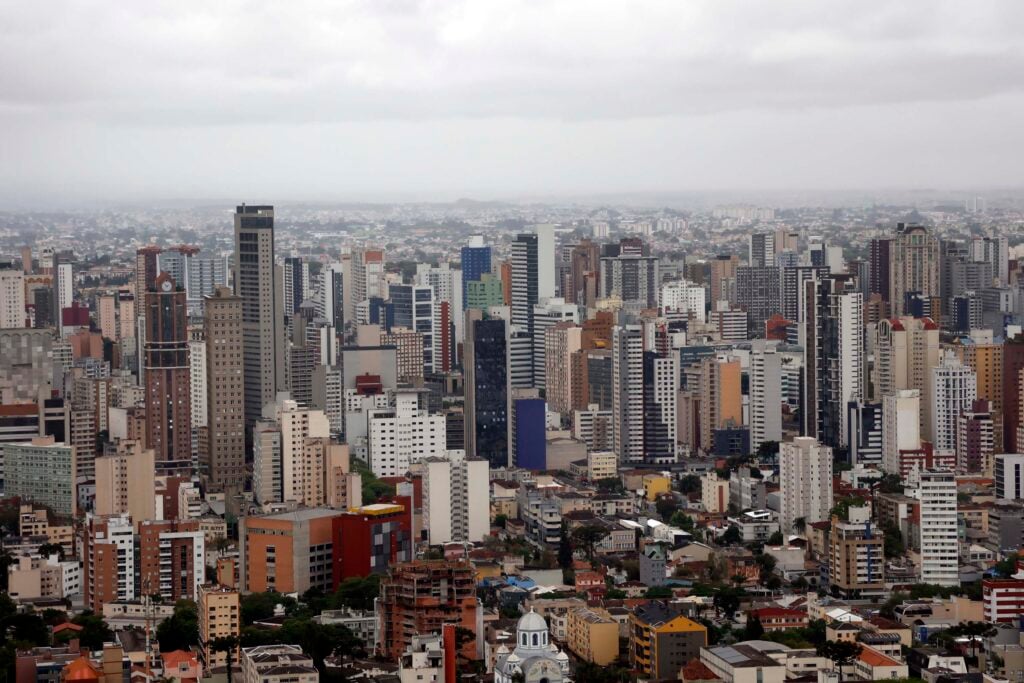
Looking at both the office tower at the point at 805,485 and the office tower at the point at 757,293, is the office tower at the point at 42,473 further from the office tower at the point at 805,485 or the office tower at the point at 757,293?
the office tower at the point at 757,293

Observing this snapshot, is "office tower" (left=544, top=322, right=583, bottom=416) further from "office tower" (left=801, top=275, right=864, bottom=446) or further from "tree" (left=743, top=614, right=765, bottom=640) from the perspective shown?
"tree" (left=743, top=614, right=765, bottom=640)

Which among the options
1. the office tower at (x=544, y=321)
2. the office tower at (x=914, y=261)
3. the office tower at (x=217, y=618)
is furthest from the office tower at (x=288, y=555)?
the office tower at (x=914, y=261)

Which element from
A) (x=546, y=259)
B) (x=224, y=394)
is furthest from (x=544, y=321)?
(x=224, y=394)

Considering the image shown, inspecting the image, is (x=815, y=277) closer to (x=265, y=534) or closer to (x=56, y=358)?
(x=56, y=358)

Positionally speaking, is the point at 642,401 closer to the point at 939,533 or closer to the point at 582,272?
the point at 939,533

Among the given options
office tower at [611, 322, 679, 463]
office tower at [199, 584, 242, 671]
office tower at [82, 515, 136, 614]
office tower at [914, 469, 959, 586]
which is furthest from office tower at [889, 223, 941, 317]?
office tower at [199, 584, 242, 671]
